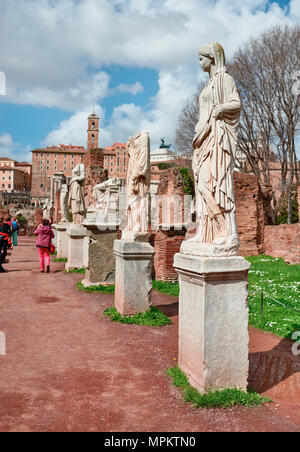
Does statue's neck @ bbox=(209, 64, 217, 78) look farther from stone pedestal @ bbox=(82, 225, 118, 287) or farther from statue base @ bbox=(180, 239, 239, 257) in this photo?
stone pedestal @ bbox=(82, 225, 118, 287)

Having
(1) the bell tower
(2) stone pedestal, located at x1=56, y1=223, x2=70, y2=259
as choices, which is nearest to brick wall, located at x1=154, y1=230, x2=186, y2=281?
(2) stone pedestal, located at x1=56, y1=223, x2=70, y2=259

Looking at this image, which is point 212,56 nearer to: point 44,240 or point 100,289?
point 100,289

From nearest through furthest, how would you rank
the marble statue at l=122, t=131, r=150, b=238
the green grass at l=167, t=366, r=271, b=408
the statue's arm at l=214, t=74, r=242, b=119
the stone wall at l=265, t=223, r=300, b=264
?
the green grass at l=167, t=366, r=271, b=408 → the statue's arm at l=214, t=74, r=242, b=119 → the marble statue at l=122, t=131, r=150, b=238 → the stone wall at l=265, t=223, r=300, b=264

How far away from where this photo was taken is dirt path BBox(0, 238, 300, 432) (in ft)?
9.60

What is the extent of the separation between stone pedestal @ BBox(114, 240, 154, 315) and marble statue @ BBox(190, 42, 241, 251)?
2.55 meters

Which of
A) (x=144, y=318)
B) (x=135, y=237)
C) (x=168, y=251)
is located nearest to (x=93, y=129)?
(x=168, y=251)

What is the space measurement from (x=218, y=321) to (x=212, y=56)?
259cm

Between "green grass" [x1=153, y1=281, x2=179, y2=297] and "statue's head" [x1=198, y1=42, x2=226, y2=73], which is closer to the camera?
"statue's head" [x1=198, y1=42, x2=226, y2=73]

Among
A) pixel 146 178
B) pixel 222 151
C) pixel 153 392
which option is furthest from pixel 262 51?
pixel 153 392

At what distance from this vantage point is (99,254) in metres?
8.66

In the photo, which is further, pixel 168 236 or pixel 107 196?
pixel 168 236

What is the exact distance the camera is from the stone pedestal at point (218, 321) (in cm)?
330

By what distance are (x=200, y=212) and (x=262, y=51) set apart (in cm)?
1973
